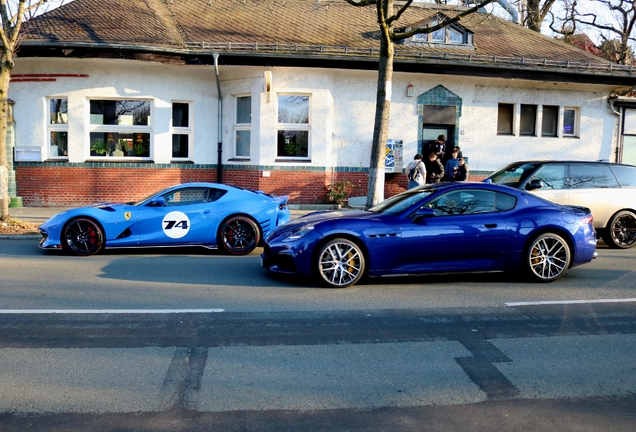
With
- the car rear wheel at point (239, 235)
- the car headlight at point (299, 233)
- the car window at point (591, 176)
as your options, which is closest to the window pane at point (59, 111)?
the car rear wheel at point (239, 235)

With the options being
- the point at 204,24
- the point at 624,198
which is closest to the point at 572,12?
the point at 204,24

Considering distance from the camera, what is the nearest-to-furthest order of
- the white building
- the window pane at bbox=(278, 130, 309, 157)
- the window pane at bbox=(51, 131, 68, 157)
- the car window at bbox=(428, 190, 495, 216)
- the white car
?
the car window at bbox=(428, 190, 495, 216)
the white car
the white building
the window pane at bbox=(51, 131, 68, 157)
the window pane at bbox=(278, 130, 309, 157)

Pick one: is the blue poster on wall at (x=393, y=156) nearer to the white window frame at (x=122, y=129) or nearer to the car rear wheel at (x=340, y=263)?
the white window frame at (x=122, y=129)

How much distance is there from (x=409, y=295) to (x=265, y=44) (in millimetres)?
11837

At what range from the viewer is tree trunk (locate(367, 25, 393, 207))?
14211 millimetres

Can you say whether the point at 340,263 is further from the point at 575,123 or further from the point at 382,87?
the point at 575,123

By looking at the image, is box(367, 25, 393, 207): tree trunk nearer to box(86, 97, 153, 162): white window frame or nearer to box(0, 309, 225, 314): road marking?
box(86, 97, 153, 162): white window frame

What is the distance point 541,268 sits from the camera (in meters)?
8.52

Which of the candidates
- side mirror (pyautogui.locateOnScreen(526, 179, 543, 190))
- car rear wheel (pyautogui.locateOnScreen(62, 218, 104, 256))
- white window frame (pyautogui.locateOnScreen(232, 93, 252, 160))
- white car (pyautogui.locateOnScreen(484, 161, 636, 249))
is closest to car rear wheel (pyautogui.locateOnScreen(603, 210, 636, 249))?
white car (pyautogui.locateOnScreen(484, 161, 636, 249))

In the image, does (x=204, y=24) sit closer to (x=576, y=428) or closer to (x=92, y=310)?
(x=92, y=310)

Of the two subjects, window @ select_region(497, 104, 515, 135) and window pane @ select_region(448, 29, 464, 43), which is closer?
window @ select_region(497, 104, 515, 135)

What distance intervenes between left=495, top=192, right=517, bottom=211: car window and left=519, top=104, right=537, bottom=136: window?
12.0 metres

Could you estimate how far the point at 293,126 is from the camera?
18.2 m

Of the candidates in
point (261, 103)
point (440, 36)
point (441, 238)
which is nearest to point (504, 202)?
point (441, 238)
